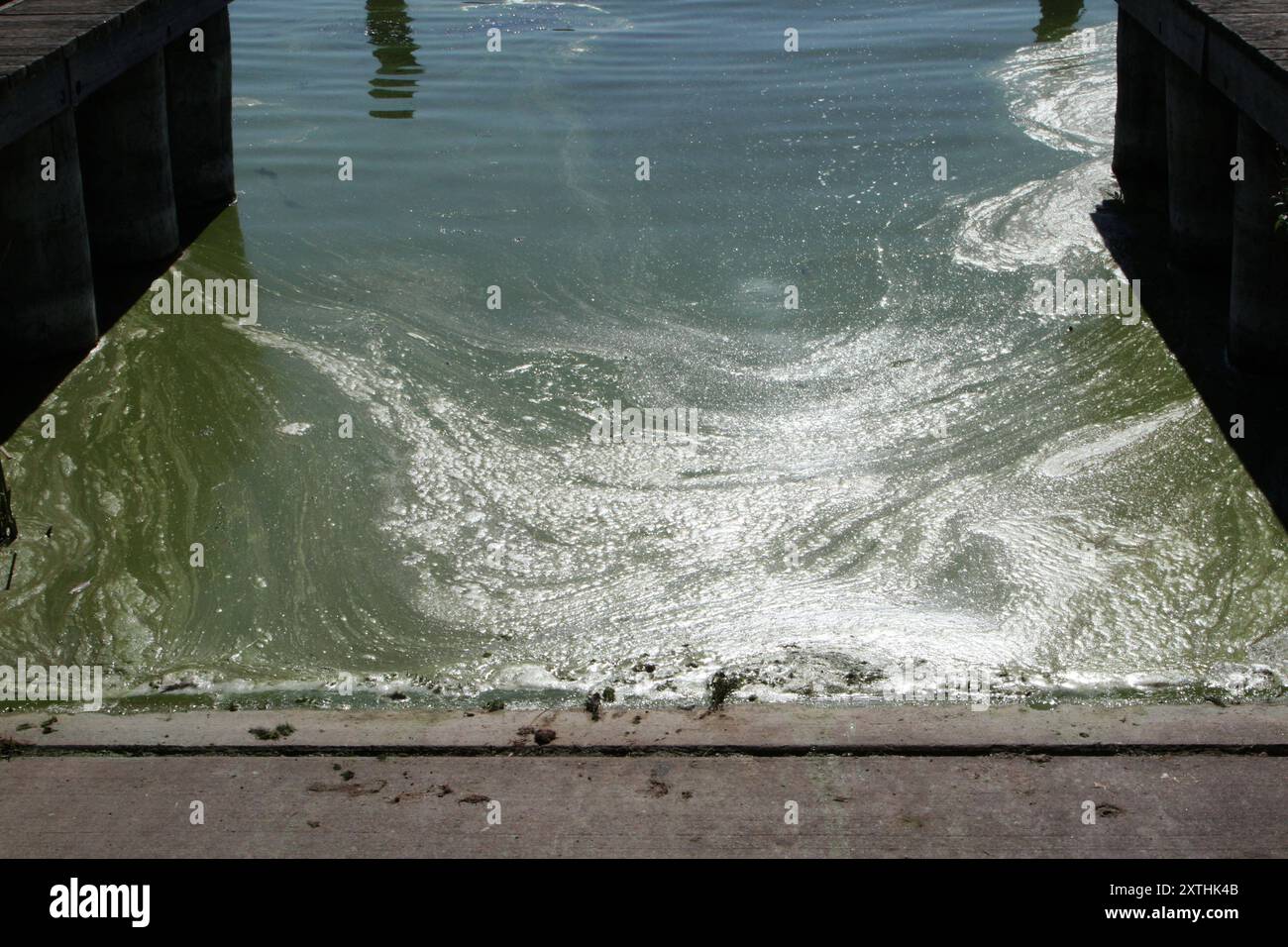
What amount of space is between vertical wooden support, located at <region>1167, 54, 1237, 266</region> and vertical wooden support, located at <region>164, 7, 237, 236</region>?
235 inches

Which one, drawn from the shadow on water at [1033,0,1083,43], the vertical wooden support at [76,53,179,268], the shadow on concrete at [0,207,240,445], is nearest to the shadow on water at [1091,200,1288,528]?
the shadow on water at [1033,0,1083,43]

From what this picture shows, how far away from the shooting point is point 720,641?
584 cm

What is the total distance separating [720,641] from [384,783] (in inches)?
59.5

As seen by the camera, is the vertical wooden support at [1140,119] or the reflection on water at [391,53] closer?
the vertical wooden support at [1140,119]

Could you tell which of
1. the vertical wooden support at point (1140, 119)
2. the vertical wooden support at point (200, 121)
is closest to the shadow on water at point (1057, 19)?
the vertical wooden support at point (1140, 119)

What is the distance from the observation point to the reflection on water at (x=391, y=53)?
13.2 meters

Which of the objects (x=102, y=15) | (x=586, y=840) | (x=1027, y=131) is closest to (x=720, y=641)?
(x=586, y=840)

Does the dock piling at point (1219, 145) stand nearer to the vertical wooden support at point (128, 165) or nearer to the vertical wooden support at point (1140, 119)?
the vertical wooden support at point (1140, 119)

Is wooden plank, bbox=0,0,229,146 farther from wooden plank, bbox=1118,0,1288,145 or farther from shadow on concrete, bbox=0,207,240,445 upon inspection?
wooden plank, bbox=1118,0,1288,145

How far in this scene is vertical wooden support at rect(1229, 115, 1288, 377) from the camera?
7.48m

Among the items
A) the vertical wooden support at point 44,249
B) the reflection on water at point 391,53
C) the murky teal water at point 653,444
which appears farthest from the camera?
the reflection on water at point 391,53

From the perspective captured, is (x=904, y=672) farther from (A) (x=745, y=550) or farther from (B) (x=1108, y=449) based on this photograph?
(B) (x=1108, y=449)

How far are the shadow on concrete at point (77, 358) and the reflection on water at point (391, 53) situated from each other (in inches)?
120

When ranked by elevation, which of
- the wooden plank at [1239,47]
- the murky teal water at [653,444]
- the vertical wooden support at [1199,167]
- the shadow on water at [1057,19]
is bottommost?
the murky teal water at [653,444]
